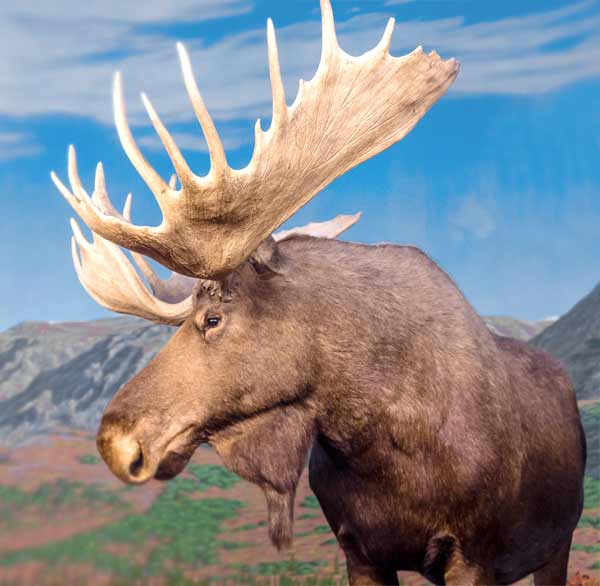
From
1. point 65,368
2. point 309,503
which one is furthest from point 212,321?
point 65,368

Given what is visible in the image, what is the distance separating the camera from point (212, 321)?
326cm

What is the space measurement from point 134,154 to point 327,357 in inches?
37.4

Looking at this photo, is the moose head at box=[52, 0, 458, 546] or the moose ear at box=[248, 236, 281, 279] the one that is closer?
the moose head at box=[52, 0, 458, 546]

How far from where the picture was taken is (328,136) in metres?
3.27

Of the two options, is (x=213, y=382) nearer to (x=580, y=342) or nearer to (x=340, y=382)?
(x=340, y=382)

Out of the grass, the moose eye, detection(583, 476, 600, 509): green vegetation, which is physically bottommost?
detection(583, 476, 600, 509): green vegetation

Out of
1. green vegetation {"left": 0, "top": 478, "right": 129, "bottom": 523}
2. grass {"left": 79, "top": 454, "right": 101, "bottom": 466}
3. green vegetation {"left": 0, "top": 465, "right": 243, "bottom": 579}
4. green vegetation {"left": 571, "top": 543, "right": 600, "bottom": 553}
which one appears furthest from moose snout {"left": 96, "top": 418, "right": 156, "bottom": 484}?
green vegetation {"left": 571, "top": 543, "right": 600, "bottom": 553}

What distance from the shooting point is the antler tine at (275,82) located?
2.96 metres

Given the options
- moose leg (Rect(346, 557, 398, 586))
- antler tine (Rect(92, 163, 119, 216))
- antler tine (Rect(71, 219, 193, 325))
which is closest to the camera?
antler tine (Rect(71, 219, 193, 325))

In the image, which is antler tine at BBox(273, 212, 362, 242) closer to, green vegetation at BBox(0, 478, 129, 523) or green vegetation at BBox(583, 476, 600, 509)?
green vegetation at BBox(0, 478, 129, 523)

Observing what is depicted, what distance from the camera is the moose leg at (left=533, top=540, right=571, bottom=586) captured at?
4395mm

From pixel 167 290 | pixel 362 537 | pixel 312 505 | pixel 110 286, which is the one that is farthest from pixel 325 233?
pixel 312 505

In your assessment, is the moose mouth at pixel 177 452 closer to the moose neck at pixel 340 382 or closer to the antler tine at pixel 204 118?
the moose neck at pixel 340 382

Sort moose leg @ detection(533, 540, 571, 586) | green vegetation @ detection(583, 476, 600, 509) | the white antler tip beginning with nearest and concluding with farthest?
the white antler tip, moose leg @ detection(533, 540, 571, 586), green vegetation @ detection(583, 476, 600, 509)
